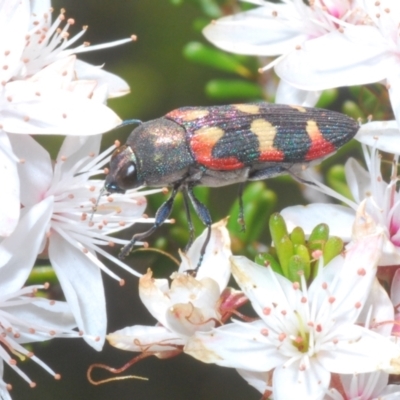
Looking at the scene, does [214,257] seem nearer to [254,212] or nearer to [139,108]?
[254,212]

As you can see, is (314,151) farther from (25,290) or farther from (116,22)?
(116,22)

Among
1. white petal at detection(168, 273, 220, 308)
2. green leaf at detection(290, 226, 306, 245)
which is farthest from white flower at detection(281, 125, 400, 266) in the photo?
white petal at detection(168, 273, 220, 308)

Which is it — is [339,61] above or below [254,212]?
above

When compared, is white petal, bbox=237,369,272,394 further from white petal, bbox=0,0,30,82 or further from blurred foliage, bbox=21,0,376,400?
white petal, bbox=0,0,30,82

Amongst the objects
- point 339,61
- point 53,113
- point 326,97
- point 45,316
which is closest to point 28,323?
point 45,316

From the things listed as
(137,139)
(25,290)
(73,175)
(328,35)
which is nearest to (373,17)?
(328,35)

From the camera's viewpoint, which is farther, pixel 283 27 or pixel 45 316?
pixel 283 27

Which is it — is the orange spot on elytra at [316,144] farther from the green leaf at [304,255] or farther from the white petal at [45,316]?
the white petal at [45,316]
